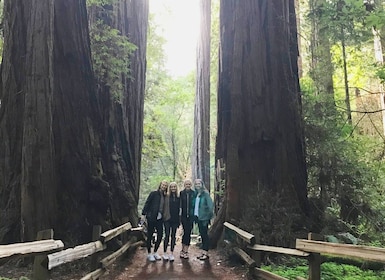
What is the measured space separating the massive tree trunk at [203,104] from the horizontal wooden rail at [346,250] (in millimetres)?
14426

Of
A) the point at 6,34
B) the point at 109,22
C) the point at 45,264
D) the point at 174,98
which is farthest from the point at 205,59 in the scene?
the point at 45,264

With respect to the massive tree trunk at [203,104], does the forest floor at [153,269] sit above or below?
below

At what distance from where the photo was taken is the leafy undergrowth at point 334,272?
6.32 m

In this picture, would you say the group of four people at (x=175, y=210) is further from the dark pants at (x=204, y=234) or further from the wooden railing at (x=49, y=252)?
the wooden railing at (x=49, y=252)

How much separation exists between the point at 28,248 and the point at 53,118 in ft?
Result: 16.7

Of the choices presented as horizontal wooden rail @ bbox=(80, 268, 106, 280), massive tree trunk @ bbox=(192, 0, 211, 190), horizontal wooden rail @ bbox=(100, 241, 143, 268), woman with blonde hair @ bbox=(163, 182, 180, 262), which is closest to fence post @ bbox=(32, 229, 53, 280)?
horizontal wooden rail @ bbox=(80, 268, 106, 280)

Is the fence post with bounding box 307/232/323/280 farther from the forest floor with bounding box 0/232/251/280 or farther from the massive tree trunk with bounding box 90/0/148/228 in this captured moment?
the massive tree trunk with bounding box 90/0/148/228

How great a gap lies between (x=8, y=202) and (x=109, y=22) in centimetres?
585

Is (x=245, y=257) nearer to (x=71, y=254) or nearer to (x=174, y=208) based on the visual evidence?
(x=174, y=208)

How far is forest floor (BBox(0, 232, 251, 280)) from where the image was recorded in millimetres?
6872

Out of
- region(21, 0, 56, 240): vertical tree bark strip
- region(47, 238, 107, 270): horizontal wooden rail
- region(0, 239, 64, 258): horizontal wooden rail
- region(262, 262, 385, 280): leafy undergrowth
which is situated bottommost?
region(262, 262, 385, 280): leafy undergrowth

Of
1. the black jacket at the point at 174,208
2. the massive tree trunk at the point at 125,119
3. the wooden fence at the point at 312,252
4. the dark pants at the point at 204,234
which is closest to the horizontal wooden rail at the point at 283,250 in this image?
the wooden fence at the point at 312,252

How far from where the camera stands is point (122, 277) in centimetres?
744

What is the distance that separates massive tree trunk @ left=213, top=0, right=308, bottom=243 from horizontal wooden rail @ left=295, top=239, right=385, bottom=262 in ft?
12.6
